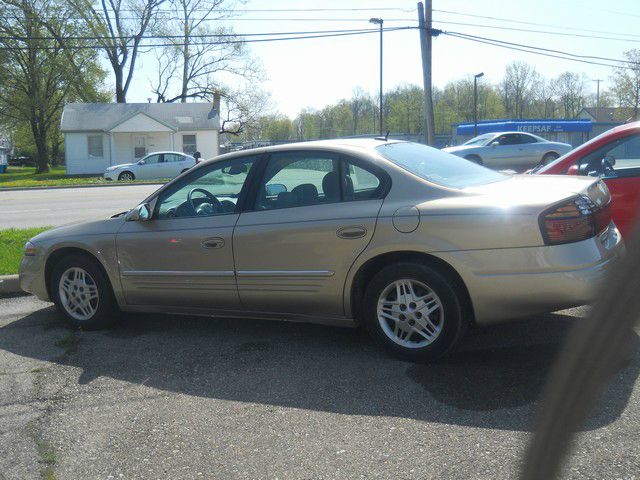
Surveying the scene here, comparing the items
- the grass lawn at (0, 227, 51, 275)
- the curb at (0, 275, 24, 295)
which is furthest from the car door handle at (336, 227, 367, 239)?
the grass lawn at (0, 227, 51, 275)

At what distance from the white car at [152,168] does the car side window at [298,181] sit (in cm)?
→ 2766

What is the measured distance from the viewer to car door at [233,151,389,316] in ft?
15.1

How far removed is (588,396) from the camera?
1.04 meters

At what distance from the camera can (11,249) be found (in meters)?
9.03

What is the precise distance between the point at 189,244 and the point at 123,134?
137 ft

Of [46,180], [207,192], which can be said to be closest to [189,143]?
[46,180]

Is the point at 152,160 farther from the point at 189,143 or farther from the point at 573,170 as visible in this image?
the point at 573,170

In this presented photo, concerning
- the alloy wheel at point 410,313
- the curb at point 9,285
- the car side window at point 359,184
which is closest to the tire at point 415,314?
the alloy wheel at point 410,313

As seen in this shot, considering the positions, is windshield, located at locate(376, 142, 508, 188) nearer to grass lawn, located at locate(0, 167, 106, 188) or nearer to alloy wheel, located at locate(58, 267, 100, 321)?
alloy wheel, located at locate(58, 267, 100, 321)

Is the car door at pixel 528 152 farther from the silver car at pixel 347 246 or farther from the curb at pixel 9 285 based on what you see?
the curb at pixel 9 285

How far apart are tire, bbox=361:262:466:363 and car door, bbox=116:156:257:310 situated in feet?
3.83

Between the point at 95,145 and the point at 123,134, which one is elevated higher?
the point at 123,134

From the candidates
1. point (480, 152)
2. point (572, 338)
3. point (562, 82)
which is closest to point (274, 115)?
point (480, 152)

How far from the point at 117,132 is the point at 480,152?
2862 cm
